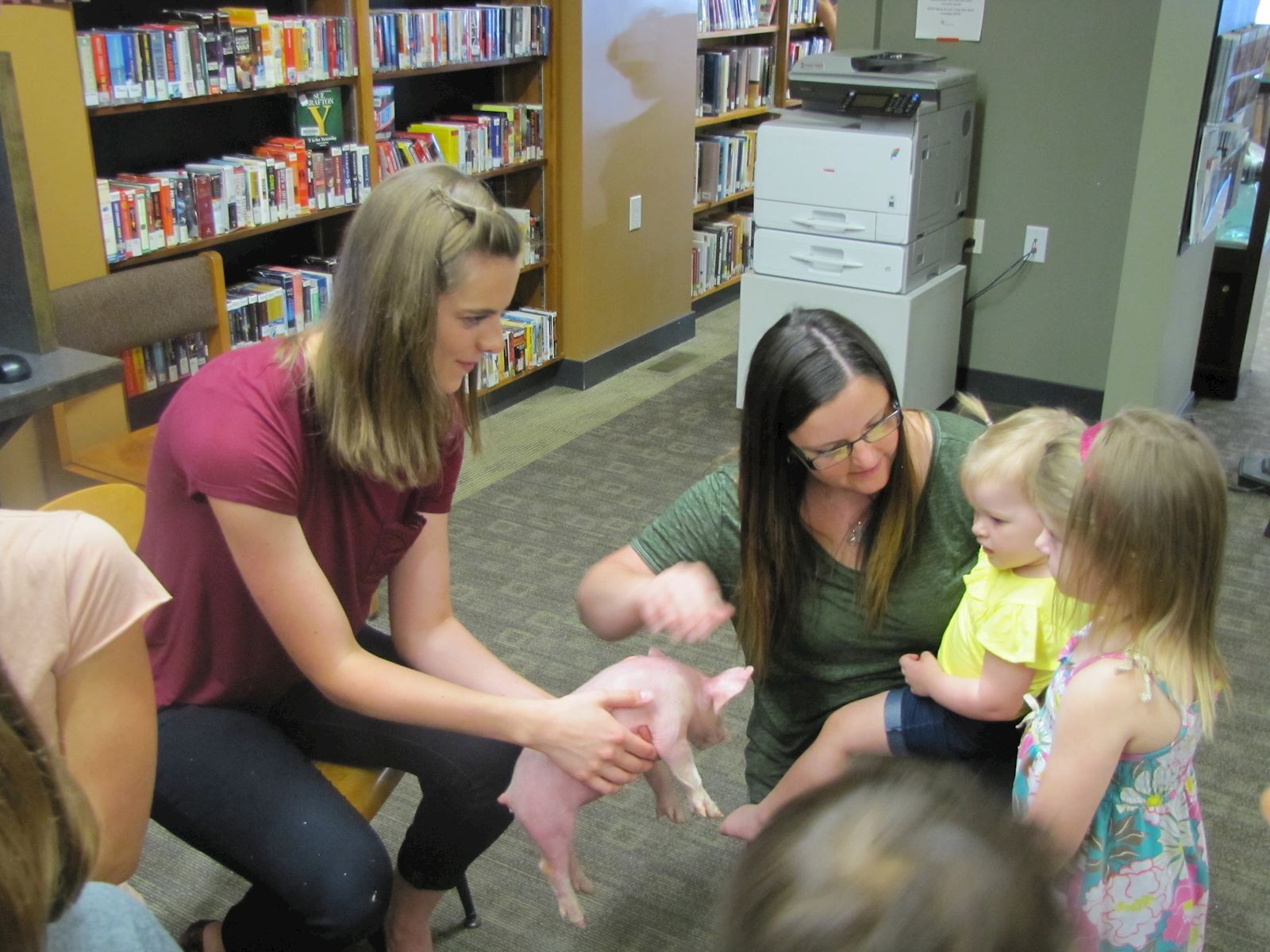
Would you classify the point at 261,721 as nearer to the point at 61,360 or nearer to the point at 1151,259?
the point at 61,360

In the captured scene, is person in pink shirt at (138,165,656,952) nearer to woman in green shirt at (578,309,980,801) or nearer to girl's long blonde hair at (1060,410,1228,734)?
woman in green shirt at (578,309,980,801)

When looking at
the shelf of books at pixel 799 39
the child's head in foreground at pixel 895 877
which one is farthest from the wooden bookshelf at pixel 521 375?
the child's head in foreground at pixel 895 877

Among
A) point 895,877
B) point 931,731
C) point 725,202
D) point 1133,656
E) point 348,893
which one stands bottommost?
point 348,893

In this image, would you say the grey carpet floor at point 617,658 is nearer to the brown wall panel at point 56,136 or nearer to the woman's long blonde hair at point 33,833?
the woman's long blonde hair at point 33,833

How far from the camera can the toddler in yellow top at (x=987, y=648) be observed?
146cm

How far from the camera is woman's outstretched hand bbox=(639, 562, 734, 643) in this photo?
Result: 1446 mm

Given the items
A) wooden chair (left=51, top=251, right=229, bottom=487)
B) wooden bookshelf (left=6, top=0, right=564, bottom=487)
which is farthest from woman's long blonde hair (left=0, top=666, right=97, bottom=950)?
wooden bookshelf (left=6, top=0, right=564, bottom=487)

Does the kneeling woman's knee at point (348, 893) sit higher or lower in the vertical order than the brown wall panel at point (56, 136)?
lower

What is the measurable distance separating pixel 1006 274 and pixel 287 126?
2.49 m

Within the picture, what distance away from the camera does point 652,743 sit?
1492 millimetres

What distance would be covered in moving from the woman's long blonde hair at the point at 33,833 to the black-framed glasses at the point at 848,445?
0.89 metres

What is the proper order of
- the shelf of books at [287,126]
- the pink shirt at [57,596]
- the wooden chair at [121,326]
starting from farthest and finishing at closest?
the shelf of books at [287,126]
the wooden chair at [121,326]
the pink shirt at [57,596]

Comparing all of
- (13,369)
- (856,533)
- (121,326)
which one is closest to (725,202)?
(121,326)

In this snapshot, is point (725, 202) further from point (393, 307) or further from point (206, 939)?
point (206, 939)
